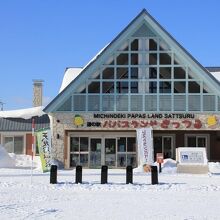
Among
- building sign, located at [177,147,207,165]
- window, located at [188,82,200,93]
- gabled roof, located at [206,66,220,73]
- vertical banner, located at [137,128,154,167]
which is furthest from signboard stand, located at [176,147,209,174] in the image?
gabled roof, located at [206,66,220,73]

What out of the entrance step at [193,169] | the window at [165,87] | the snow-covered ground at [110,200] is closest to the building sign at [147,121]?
the window at [165,87]

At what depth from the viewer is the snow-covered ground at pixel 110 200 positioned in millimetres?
11082

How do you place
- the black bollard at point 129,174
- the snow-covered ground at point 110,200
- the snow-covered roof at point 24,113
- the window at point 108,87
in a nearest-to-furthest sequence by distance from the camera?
the snow-covered ground at point 110,200
the black bollard at point 129,174
the window at point 108,87
the snow-covered roof at point 24,113

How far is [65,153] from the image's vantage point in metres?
28.8

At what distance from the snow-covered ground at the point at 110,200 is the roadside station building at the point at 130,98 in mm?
9028

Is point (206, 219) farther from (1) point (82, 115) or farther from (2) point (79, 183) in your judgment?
(1) point (82, 115)

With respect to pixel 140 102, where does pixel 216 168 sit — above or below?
below

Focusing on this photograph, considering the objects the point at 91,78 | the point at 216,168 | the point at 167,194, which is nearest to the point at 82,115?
the point at 91,78

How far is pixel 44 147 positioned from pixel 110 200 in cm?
878

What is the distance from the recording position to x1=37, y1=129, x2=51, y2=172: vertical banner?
21652mm

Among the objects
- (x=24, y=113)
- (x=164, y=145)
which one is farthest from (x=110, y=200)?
(x=24, y=113)

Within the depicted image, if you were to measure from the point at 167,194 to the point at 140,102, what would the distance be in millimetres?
13489

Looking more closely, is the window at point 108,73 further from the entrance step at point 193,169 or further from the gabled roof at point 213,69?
the gabled roof at point 213,69

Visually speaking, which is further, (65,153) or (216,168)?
(65,153)
